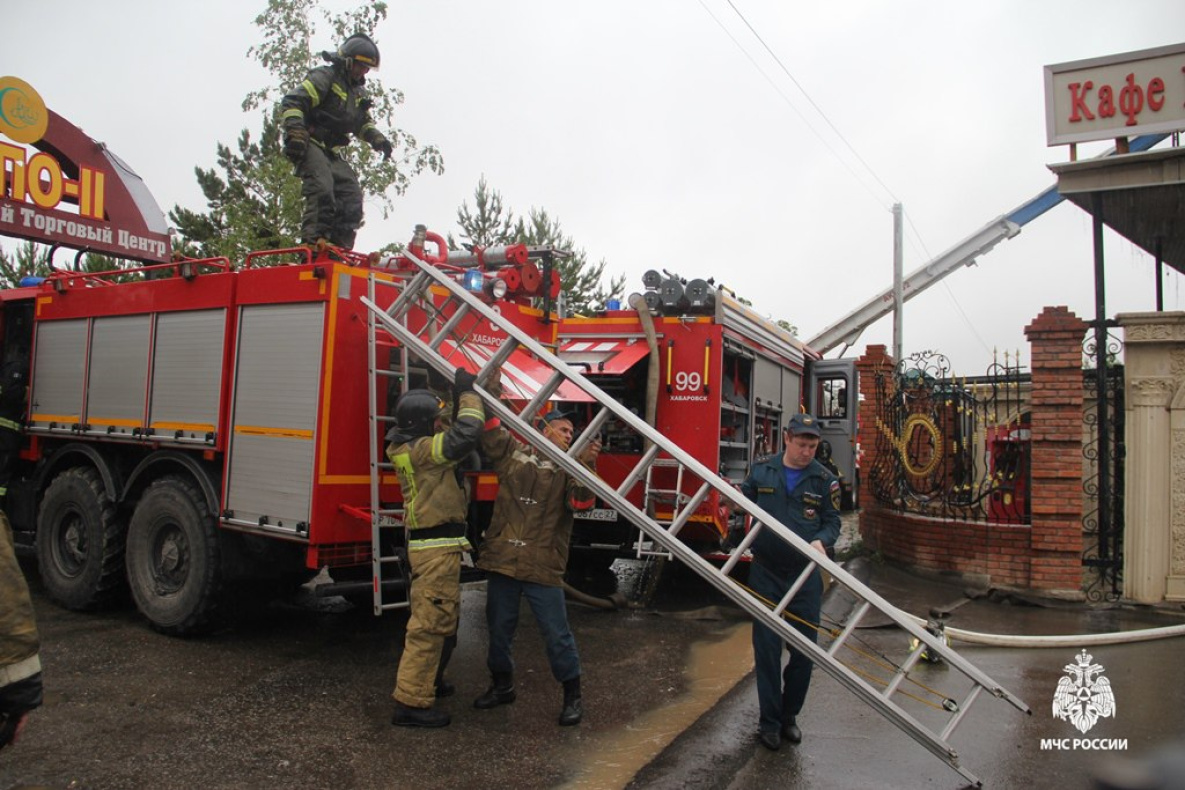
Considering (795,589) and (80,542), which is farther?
(80,542)

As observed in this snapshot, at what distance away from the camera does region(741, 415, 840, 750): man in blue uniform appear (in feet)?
14.7

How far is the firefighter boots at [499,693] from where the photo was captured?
492 cm

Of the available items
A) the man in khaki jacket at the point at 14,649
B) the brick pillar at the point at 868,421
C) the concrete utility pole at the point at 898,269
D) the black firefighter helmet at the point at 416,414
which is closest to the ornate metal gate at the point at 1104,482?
the brick pillar at the point at 868,421

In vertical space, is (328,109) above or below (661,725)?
above

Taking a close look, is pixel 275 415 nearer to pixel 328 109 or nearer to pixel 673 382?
pixel 328 109

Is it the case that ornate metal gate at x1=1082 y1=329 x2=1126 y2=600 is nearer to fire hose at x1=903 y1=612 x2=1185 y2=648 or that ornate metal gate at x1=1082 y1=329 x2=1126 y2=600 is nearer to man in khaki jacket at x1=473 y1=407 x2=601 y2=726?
fire hose at x1=903 y1=612 x2=1185 y2=648

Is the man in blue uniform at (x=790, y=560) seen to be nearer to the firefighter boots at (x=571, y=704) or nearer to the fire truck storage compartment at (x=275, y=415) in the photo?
the firefighter boots at (x=571, y=704)

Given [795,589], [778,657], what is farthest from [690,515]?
[778,657]

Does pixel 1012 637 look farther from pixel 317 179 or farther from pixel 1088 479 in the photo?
pixel 317 179

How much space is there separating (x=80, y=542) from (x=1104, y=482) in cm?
890

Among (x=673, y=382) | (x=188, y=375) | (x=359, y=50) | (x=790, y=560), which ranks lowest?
(x=790, y=560)

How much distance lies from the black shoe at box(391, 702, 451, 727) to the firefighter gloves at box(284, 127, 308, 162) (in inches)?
151

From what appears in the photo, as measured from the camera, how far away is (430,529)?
183 inches

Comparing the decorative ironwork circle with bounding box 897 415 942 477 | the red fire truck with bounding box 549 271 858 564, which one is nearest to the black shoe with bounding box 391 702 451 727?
the red fire truck with bounding box 549 271 858 564
